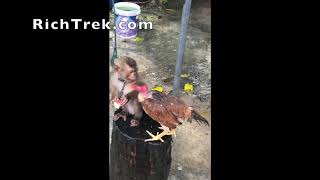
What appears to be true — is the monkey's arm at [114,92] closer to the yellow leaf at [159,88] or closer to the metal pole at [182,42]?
the metal pole at [182,42]

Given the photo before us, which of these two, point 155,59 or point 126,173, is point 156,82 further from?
point 126,173

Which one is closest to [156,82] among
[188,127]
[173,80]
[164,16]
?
[173,80]

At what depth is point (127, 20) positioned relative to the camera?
16.6ft

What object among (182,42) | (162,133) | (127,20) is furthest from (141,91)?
(127,20)

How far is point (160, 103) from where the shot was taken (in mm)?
2400

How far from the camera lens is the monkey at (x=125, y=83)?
7.64 ft

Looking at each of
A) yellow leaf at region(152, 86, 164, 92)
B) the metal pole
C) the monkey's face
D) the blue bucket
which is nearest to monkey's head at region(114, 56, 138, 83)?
the monkey's face

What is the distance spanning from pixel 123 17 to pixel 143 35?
1.73 ft

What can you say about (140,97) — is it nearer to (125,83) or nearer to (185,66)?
(125,83)

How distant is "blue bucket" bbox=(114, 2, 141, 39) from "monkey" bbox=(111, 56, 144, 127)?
2769 millimetres

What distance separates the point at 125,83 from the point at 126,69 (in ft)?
0.30

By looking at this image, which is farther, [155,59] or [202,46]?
[202,46]

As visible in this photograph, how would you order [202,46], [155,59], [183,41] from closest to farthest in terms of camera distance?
[183,41]
[155,59]
[202,46]

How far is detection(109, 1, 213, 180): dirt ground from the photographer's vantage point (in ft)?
11.5
